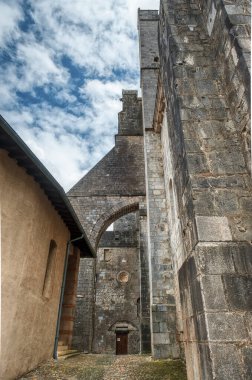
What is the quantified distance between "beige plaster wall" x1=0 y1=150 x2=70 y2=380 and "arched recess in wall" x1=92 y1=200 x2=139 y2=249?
6.00 metres

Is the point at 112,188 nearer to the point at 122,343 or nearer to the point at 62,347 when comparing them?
the point at 62,347

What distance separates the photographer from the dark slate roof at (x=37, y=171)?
3.54 metres

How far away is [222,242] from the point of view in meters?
2.19

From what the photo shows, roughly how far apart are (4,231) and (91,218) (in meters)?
8.27

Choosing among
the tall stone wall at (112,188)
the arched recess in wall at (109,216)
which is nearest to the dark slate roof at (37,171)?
the arched recess in wall at (109,216)

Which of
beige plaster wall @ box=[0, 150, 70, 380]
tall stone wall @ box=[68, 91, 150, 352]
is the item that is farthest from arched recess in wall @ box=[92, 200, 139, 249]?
beige plaster wall @ box=[0, 150, 70, 380]

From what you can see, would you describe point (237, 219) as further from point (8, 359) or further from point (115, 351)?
point (115, 351)

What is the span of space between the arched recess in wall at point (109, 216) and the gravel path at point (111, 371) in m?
6.36

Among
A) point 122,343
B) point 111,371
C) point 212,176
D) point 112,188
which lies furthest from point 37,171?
point 122,343

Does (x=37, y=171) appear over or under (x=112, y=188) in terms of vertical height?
under

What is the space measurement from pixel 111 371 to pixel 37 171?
13.2 ft

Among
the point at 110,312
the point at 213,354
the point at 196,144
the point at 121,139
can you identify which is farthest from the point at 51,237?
the point at 110,312

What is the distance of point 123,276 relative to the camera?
20344 millimetres

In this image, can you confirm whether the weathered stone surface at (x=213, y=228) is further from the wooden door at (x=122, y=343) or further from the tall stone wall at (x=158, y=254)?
the wooden door at (x=122, y=343)
